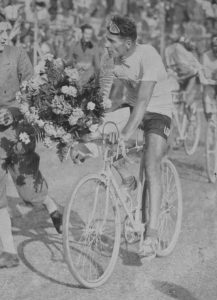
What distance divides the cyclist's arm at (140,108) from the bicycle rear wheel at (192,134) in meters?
5.86

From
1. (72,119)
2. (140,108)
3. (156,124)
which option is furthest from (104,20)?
(72,119)

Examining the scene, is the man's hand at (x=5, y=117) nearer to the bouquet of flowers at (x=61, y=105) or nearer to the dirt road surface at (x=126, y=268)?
the bouquet of flowers at (x=61, y=105)

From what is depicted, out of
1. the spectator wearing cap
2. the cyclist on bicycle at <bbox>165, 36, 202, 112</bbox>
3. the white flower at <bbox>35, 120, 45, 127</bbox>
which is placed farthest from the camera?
the spectator wearing cap

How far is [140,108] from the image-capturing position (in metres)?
4.95

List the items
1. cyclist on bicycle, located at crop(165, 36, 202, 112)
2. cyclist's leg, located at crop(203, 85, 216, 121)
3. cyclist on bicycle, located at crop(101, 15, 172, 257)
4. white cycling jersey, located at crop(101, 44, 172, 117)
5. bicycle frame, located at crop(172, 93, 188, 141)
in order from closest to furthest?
cyclist on bicycle, located at crop(101, 15, 172, 257), white cycling jersey, located at crop(101, 44, 172, 117), cyclist's leg, located at crop(203, 85, 216, 121), bicycle frame, located at crop(172, 93, 188, 141), cyclist on bicycle, located at crop(165, 36, 202, 112)

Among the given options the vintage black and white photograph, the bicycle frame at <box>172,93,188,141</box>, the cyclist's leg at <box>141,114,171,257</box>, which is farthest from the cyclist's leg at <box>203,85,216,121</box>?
the cyclist's leg at <box>141,114,171,257</box>

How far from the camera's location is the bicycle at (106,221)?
15.9 feet

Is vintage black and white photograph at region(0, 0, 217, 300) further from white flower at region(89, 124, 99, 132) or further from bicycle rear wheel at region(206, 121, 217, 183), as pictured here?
bicycle rear wheel at region(206, 121, 217, 183)

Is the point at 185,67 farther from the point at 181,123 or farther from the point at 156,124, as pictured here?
the point at 156,124

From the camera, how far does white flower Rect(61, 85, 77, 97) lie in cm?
461

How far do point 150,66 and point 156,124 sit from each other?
52 centimetres

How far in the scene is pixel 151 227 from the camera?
5.29m

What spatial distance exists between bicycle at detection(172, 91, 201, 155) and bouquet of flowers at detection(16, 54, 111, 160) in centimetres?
615

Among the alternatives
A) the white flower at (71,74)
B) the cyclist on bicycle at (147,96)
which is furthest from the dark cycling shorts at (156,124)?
the white flower at (71,74)
